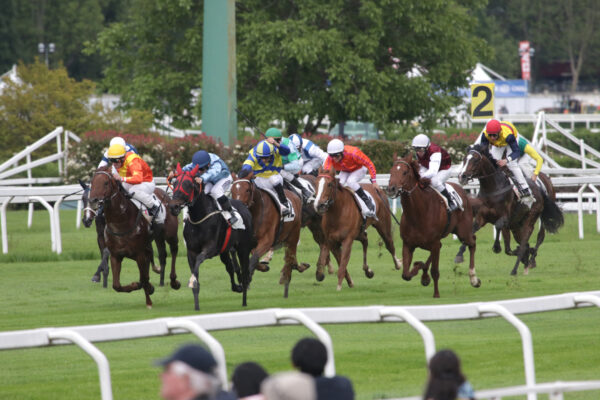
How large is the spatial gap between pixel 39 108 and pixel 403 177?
22707 millimetres

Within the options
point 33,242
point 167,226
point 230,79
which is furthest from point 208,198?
point 230,79

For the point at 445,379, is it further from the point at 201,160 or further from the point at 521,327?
the point at 201,160

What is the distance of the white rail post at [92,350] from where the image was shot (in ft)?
15.9

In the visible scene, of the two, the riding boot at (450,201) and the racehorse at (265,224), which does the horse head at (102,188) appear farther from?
the riding boot at (450,201)

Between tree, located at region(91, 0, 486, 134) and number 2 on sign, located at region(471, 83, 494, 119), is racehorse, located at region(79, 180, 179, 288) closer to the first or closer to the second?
number 2 on sign, located at region(471, 83, 494, 119)

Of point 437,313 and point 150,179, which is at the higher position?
point 150,179

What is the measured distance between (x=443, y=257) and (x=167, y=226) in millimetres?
5234

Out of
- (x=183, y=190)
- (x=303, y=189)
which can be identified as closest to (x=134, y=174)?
(x=183, y=190)

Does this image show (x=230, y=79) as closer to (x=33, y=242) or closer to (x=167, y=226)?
(x=33, y=242)

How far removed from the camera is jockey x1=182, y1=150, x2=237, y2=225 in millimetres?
11703

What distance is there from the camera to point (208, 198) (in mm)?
11648

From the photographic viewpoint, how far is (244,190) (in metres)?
12.6

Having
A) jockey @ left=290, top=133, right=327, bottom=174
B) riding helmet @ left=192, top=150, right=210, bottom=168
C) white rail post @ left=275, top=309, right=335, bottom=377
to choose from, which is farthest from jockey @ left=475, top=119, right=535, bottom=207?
white rail post @ left=275, top=309, right=335, bottom=377

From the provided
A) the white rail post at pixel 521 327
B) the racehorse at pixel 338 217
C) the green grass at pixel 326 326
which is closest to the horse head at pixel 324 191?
the racehorse at pixel 338 217
